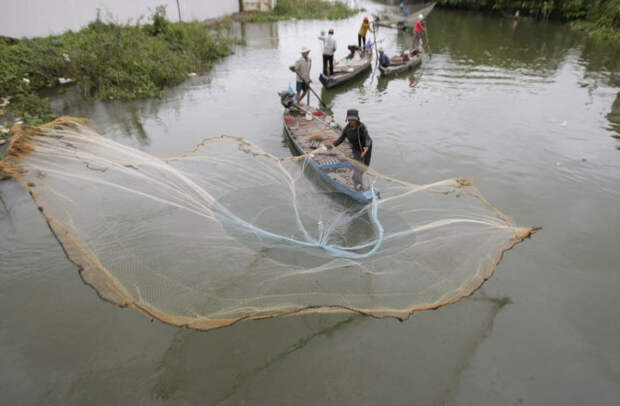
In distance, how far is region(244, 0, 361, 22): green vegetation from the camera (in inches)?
971

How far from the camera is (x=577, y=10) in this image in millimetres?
23516

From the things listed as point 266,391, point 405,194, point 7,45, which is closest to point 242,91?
point 7,45

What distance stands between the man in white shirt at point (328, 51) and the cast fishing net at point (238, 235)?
7.70 meters

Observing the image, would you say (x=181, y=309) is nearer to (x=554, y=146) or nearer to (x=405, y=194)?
(x=405, y=194)

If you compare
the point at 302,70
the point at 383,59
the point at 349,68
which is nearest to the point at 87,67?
the point at 302,70

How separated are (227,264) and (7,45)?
11955mm

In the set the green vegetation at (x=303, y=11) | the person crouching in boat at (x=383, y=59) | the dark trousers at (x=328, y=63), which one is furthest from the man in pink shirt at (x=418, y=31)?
the green vegetation at (x=303, y=11)

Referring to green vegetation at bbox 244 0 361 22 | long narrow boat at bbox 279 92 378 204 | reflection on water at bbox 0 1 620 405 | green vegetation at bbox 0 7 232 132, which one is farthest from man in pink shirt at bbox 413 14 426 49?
green vegetation at bbox 244 0 361 22

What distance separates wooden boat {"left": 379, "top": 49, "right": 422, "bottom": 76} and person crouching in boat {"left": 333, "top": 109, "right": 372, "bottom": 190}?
8.71 metres

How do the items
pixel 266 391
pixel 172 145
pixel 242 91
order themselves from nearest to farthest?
pixel 266 391 → pixel 172 145 → pixel 242 91

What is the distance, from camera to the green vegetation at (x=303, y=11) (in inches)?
971

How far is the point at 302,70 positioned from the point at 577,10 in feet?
83.3

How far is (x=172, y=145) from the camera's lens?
8.03 meters

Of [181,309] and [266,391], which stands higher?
[181,309]
